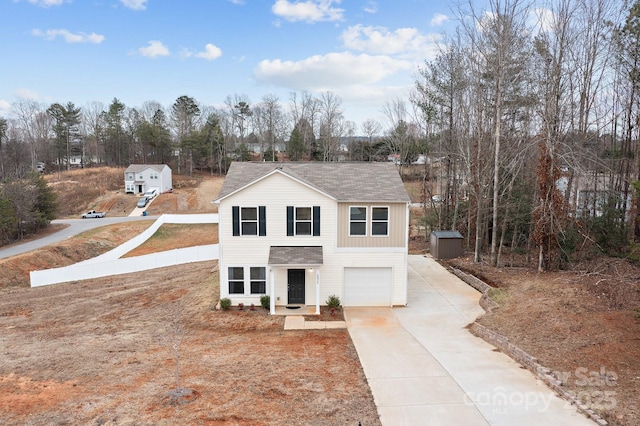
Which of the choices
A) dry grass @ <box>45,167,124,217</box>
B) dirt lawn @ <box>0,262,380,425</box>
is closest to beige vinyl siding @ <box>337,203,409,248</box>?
dirt lawn @ <box>0,262,380,425</box>

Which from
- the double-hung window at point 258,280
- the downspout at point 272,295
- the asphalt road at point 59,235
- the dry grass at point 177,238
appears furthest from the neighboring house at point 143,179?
the downspout at point 272,295

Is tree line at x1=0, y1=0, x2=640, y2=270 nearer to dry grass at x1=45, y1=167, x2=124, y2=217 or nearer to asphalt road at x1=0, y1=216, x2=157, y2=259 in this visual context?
asphalt road at x1=0, y1=216, x2=157, y2=259

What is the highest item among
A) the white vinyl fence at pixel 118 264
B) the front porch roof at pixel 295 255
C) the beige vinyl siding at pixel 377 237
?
the beige vinyl siding at pixel 377 237

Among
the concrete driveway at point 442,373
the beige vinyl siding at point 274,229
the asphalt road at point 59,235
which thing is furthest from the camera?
the asphalt road at point 59,235

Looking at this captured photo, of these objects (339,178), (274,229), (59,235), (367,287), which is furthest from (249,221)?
(59,235)

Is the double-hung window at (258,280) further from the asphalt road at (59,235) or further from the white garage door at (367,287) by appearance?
the asphalt road at (59,235)

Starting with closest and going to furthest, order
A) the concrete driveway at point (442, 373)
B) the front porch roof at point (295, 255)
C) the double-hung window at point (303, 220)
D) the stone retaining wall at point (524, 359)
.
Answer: the stone retaining wall at point (524, 359) → the concrete driveway at point (442, 373) → the front porch roof at point (295, 255) → the double-hung window at point (303, 220)
